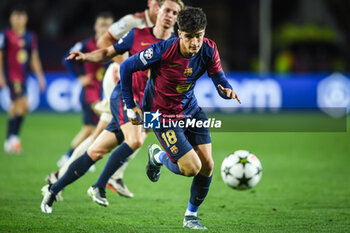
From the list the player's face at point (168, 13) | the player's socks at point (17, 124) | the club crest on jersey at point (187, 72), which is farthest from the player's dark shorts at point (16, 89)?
the club crest on jersey at point (187, 72)

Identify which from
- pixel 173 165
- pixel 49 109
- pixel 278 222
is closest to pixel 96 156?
pixel 173 165

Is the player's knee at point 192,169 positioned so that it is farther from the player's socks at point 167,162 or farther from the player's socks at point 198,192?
the player's socks at point 198,192

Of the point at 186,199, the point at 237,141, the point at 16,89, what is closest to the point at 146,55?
the point at 186,199

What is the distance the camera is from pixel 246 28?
27828mm

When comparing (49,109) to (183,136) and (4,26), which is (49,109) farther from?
(183,136)

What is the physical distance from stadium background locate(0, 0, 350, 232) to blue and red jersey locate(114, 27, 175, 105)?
4.27 feet

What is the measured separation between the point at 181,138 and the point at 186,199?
76.7 inches

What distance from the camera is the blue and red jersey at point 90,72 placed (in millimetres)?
9492

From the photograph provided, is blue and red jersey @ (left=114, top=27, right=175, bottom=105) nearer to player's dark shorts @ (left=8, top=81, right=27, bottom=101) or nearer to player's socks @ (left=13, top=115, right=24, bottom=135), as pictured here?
player's socks @ (left=13, top=115, right=24, bottom=135)

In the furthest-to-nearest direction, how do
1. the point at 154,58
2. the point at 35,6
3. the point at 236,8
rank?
1. the point at 236,8
2. the point at 35,6
3. the point at 154,58

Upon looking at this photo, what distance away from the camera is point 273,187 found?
7965 millimetres

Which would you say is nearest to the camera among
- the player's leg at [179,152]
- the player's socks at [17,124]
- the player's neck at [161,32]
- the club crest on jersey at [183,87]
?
the player's leg at [179,152]

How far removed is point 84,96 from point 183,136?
14.8 feet

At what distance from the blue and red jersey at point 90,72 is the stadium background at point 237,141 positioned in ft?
3.86
